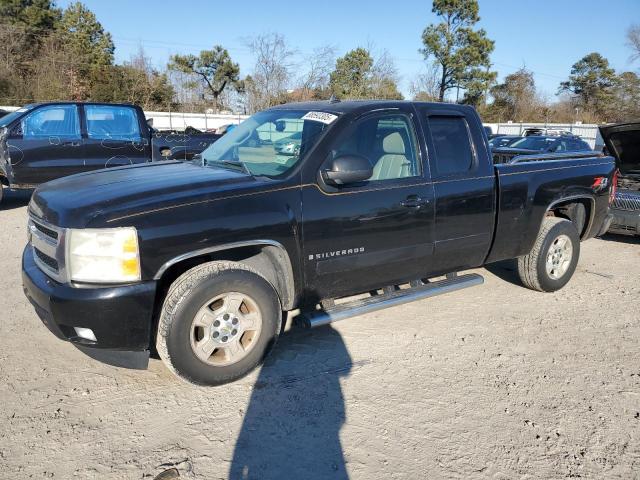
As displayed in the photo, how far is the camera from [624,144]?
7723 millimetres

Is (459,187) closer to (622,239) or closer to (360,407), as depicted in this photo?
(360,407)

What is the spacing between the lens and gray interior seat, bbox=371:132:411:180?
13.1 ft

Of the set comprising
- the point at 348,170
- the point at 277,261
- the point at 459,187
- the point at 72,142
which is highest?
the point at 72,142

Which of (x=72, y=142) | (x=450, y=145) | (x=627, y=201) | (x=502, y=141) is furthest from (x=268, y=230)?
(x=502, y=141)

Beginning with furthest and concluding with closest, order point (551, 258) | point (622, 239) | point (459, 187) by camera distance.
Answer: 1. point (622, 239)
2. point (551, 258)
3. point (459, 187)

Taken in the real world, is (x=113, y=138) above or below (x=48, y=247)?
above

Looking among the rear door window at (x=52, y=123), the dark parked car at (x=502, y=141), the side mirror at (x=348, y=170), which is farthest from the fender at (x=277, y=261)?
the dark parked car at (x=502, y=141)

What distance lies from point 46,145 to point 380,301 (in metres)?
7.53

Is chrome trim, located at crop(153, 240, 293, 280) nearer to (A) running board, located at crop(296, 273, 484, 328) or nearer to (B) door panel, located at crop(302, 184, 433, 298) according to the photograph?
(B) door panel, located at crop(302, 184, 433, 298)

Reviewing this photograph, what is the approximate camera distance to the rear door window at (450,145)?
4.25 metres

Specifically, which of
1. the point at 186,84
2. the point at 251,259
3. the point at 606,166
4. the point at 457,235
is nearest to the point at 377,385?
the point at 251,259

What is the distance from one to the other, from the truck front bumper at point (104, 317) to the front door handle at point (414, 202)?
202 centimetres

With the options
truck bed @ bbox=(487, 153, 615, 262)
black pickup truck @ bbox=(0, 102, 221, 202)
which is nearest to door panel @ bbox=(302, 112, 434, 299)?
truck bed @ bbox=(487, 153, 615, 262)

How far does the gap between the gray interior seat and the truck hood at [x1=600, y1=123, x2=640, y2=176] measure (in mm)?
4931
